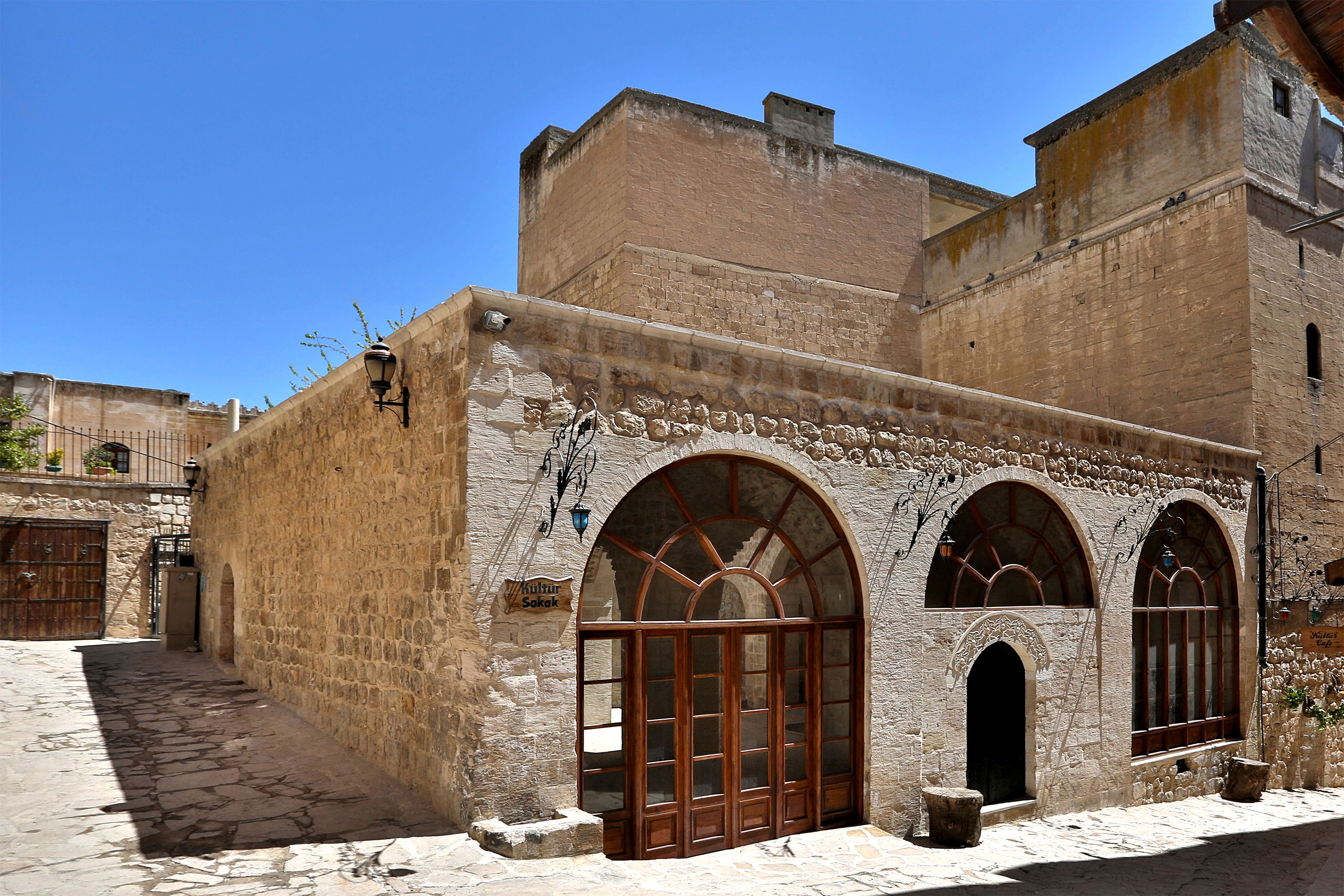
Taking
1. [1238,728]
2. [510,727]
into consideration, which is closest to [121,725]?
[510,727]

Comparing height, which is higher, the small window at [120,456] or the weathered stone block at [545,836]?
the small window at [120,456]

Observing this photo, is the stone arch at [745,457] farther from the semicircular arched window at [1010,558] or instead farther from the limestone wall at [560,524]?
the semicircular arched window at [1010,558]

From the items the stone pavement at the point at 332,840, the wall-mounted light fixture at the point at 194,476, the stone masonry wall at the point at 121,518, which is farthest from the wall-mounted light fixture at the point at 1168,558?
the stone masonry wall at the point at 121,518

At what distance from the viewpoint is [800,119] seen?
512 inches

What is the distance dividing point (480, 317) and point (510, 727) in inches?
95.6

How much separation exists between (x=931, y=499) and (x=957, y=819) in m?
2.51

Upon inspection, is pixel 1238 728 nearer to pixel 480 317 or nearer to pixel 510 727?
pixel 510 727

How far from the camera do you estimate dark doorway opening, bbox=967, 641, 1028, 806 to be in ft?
26.5

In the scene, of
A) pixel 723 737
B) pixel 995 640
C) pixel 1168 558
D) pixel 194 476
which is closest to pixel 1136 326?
pixel 1168 558

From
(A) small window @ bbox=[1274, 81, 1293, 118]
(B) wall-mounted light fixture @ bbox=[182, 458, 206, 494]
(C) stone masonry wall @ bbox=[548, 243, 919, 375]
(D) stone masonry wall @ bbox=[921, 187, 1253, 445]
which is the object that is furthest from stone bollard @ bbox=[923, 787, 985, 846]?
(B) wall-mounted light fixture @ bbox=[182, 458, 206, 494]

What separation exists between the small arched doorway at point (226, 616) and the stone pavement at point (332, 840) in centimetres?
184

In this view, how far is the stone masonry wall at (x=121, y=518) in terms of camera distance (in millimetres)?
14430

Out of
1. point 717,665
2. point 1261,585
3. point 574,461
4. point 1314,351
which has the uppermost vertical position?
Answer: point 1314,351

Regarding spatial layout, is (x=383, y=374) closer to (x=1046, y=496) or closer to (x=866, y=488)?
(x=866, y=488)
